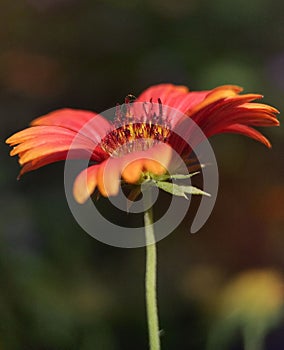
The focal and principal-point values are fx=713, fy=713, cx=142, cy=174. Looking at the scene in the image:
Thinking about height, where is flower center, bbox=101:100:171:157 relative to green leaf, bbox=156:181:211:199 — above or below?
above

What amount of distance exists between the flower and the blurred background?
0.52 feet

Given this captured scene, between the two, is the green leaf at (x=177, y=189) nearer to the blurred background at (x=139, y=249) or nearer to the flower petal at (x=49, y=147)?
the flower petal at (x=49, y=147)

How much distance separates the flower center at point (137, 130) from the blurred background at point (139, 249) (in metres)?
0.16

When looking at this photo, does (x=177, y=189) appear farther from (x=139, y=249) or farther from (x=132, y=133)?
(x=139, y=249)

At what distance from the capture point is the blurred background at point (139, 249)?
1.64 ft

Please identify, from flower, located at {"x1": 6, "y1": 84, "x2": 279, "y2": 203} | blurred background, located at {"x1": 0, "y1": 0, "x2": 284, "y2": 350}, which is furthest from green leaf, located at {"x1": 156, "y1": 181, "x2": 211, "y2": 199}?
blurred background, located at {"x1": 0, "y1": 0, "x2": 284, "y2": 350}

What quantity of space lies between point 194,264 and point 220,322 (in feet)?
0.32

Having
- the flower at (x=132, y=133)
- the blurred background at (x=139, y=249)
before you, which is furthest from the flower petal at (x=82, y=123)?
the blurred background at (x=139, y=249)

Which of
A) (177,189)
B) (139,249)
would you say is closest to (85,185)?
(177,189)

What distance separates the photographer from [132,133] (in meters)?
0.35

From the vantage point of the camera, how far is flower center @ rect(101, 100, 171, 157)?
34cm

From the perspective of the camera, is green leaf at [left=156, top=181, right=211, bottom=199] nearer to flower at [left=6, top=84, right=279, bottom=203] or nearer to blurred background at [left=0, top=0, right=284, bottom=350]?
flower at [left=6, top=84, right=279, bottom=203]

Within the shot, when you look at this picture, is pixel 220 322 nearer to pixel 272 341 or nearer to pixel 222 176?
pixel 272 341

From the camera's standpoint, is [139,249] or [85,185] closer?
[85,185]
